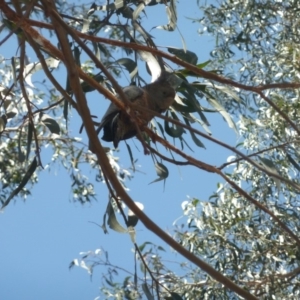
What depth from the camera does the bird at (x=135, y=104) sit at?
1.93 meters

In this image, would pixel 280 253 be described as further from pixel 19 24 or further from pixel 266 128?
pixel 19 24

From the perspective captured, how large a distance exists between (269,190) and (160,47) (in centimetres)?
232

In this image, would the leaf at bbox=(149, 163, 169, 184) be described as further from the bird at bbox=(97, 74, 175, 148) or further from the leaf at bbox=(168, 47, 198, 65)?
the leaf at bbox=(168, 47, 198, 65)

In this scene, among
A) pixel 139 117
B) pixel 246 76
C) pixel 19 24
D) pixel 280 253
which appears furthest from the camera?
pixel 246 76

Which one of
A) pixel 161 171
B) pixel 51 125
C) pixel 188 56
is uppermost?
pixel 188 56

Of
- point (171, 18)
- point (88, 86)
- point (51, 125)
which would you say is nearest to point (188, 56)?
point (171, 18)

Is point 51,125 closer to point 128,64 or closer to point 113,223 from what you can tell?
point 128,64

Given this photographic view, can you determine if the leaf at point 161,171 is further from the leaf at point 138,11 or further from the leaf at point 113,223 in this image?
the leaf at point 138,11

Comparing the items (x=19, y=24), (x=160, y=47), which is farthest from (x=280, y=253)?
(x=19, y=24)

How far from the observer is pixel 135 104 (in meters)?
1.89

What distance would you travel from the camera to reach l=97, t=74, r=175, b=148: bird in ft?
6.35

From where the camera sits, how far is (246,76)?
4.96 metres

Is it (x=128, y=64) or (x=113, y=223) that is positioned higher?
(x=128, y=64)

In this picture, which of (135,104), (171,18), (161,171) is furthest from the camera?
(171,18)
